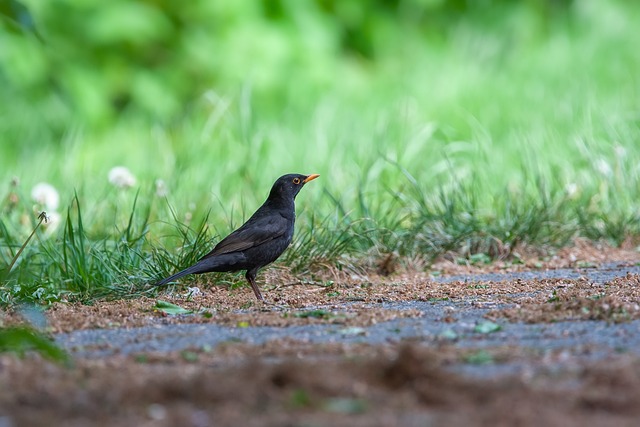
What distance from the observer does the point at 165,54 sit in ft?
34.5

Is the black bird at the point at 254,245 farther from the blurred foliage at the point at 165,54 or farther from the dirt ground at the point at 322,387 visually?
the blurred foliage at the point at 165,54

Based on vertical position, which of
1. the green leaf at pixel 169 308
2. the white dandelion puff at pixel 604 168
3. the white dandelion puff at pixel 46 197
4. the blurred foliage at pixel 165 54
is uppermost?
the blurred foliage at pixel 165 54

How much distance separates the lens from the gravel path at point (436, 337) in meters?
2.84

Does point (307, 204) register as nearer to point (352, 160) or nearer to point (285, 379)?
point (352, 160)

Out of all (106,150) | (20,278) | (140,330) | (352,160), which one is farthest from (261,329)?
(106,150)

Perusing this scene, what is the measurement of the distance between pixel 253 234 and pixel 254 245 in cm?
9

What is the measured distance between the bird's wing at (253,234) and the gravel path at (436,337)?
42.7 inches

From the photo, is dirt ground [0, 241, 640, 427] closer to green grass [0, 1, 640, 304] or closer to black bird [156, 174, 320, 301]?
black bird [156, 174, 320, 301]

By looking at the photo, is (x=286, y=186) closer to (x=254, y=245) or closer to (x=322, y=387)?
(x=254, y=245)

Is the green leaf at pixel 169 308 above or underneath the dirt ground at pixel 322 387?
underneath

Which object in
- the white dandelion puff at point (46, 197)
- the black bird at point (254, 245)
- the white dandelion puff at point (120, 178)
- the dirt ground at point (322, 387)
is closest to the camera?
the dirt ground at point (322, 387)

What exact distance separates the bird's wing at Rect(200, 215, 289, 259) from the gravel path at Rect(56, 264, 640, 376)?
1085 mm

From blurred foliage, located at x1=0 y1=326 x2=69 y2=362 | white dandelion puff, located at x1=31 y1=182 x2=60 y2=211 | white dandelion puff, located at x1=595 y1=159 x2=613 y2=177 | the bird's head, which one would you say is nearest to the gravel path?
blurred foliage, located at x1=0 y1=326 x2=69 y2=362

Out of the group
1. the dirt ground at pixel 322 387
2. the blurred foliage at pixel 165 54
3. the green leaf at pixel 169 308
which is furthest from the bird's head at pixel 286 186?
the blurred foliage at pixel 165 54
